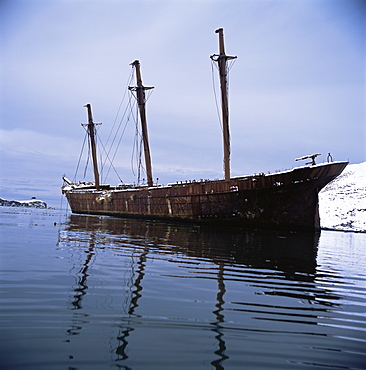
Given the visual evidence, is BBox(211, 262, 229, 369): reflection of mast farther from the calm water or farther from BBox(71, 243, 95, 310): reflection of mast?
BBox(71, 243, 95, 310): reflection of mast

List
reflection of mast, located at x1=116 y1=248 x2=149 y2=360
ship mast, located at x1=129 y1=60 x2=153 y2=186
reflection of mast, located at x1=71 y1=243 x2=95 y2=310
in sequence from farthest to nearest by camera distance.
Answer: ship mast, located at x1=129 y1=60 x2=153 y2=186, reflection of mast, located at x1=71 y1=243 x2=95 y2=310, reflection of mast, located at x1=116 y1=248 x2=149 y2=360

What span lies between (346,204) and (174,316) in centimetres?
4118

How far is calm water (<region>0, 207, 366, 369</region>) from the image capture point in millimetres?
3168

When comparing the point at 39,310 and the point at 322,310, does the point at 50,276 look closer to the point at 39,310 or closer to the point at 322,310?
the point at 39,310

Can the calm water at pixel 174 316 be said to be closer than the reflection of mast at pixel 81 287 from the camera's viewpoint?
Yes

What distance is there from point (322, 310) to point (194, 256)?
204 inches

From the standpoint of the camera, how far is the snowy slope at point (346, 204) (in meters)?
35.2

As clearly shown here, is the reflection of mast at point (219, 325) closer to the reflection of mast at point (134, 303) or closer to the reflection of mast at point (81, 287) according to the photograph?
the reflection of mast at point (134, 303)

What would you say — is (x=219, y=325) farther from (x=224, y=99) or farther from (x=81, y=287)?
(x=224, y=99)

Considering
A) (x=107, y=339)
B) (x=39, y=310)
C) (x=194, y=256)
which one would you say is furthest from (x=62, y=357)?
(x=194, y=256)

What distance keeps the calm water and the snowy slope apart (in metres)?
30.0

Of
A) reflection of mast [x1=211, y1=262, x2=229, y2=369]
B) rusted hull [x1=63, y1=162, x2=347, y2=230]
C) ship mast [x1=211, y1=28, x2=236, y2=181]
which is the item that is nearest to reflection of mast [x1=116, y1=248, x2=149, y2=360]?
reflection of mast [x1=211, y1=262, x2=229, y2=369]

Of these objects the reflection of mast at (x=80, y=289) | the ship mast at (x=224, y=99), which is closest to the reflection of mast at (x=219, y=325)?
the reflection of mast at (x=80, y=289)

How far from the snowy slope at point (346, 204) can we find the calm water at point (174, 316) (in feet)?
98.3
